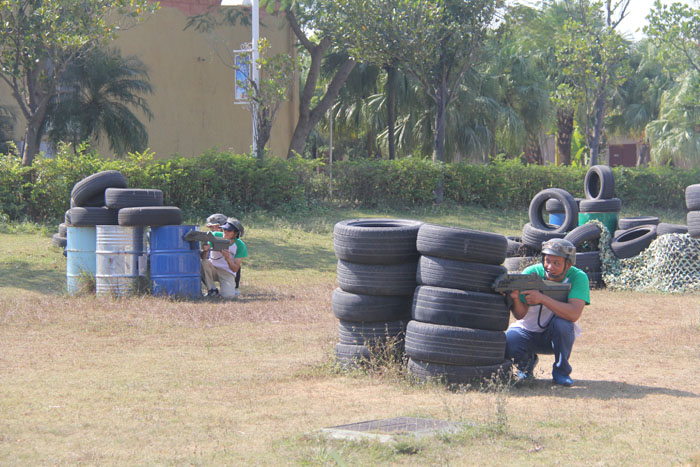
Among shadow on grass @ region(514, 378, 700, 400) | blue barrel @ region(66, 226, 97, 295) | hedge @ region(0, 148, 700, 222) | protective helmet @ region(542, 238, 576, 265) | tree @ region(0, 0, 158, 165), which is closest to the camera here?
shadow on grass @ region(514, 378, 700, 400)

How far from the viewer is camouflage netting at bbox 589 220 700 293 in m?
14.2

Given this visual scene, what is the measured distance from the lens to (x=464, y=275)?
6.95 m

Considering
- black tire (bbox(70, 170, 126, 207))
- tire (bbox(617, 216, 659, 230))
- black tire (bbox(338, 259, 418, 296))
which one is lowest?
A: tire (bbox(617, 216, 659, 230))

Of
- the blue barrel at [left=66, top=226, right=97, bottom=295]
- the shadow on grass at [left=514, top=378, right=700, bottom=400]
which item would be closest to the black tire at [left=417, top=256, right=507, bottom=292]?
the shadow on grass at [left=514, top=378, right=700, bottom=400]

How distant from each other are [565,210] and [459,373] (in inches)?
391

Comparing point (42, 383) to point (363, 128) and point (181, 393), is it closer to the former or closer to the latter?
point (181, 393)

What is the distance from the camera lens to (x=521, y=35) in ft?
128

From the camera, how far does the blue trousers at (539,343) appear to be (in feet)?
23.6

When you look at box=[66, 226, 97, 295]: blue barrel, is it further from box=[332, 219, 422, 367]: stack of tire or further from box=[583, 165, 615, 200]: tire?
box=[583, 165, 615, 200]: tire

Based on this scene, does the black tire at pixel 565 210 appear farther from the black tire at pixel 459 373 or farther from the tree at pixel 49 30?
the tree at pixel 49 30

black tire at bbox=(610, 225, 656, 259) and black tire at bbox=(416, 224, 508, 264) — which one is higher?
black tire at bbox=(416, 224, 508, 264)

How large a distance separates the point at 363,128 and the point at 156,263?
2589 centimetres

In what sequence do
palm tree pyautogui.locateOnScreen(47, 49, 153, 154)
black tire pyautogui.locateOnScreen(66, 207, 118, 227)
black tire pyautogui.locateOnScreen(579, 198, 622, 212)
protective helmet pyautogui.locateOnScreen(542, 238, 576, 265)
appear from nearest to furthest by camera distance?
protective helmet pyautogui.locateOnScreen(542, 238, 576, 265) → black tire pyautogui.locateOnScreen(66, 207, 118, 227) → black tire pyautogui.locateOnScreen(579, 198, 622, 212) → palm tree pyautogui.locateOnScreen(47, 49, 153, 154)

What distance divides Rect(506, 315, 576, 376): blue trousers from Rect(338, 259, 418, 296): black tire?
0.97m
